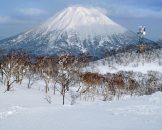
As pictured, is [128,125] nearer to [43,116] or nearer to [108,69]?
[43,116]

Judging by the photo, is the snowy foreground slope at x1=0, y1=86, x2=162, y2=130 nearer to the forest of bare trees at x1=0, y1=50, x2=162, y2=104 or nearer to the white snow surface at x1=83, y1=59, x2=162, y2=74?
the forest of bare trees at x1=0, y1=50, x2=162, y2=104

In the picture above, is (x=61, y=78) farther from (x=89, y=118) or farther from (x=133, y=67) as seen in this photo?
(x=133, y=67)

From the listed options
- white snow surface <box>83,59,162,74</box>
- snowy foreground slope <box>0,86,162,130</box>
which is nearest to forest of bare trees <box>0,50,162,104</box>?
snowy foreground slope <box>0,86,162,130</box>

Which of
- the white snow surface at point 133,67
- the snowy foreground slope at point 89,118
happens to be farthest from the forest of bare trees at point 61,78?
the white snow surface at point 133,67

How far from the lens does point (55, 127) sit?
20734 mm

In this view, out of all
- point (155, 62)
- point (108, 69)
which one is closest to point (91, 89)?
point (108, 69)

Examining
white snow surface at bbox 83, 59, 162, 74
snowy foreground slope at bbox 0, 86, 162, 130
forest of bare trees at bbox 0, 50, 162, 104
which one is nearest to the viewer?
snowy foreground slope at bbox 0, 86, 162, 130

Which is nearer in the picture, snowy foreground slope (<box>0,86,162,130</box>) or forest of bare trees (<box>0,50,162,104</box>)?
snowy foreground slope (<box>0,86,162,130</box>)

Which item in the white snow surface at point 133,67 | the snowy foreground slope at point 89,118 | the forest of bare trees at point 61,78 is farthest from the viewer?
the white snow surface at point 133,67

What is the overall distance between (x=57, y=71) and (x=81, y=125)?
60.9m

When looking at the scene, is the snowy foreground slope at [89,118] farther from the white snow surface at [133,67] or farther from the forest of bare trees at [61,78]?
the white snow surface at [133,67]

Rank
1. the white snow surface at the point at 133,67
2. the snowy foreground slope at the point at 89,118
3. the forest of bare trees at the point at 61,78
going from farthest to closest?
1. the white snow surface at the point at 133,67
2. the forest of bare trees at the point at 61,78
3. the snowy foreground slope at the point at 89,118

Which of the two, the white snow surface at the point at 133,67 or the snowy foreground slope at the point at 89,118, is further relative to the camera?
the white snow surface at the point at 133,67

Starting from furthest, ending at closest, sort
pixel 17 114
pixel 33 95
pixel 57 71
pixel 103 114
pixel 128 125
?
pixel 57 71 → pixel 33 95 → pixel 17 114 → pixel 103 114 → pixel 128 125
